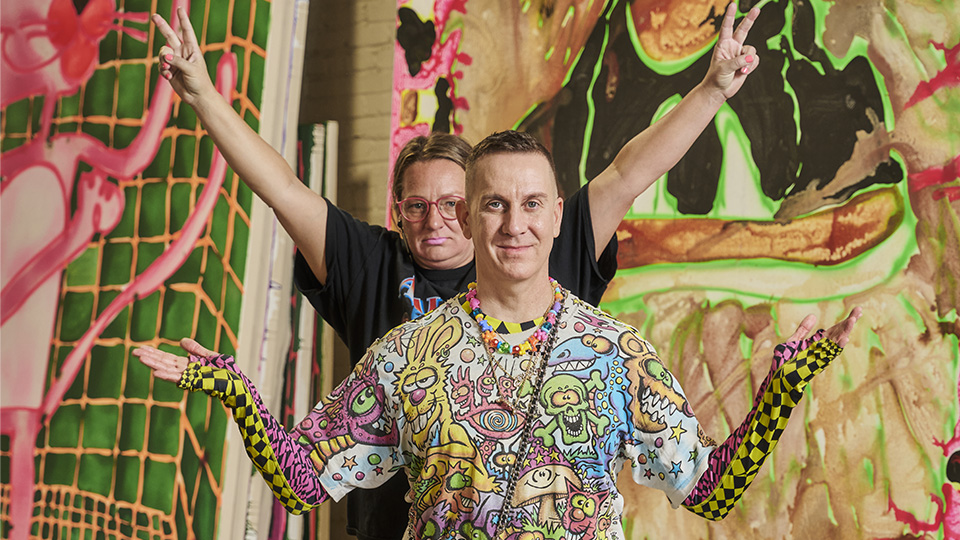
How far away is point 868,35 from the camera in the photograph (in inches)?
112

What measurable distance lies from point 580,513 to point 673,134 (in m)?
0.96

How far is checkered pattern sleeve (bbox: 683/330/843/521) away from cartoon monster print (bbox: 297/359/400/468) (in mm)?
521

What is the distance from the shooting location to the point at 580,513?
139cm

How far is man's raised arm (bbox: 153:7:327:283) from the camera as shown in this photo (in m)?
1.89

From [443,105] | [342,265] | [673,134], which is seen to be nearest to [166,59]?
[342,265]

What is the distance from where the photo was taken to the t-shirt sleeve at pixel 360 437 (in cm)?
153

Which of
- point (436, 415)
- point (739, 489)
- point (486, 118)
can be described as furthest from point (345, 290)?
point (486, 118)

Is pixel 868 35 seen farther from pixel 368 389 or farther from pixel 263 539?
pixel 263 539

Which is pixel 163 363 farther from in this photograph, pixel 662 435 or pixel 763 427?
pixel 763 427

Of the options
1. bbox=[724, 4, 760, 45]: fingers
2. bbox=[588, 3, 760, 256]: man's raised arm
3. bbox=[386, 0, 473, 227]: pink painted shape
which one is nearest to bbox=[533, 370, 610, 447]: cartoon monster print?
bbox=[588, 3, 760, 256]: man's raised arm

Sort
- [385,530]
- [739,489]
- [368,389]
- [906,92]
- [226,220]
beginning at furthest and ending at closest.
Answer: [226,220], [906,92], [385,530], [368,389], [739,489]

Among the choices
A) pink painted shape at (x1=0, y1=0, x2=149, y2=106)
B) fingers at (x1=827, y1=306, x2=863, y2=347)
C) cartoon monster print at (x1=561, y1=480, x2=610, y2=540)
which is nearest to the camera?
fingers at (x1=827, y1=306, x2=863, y2=347)

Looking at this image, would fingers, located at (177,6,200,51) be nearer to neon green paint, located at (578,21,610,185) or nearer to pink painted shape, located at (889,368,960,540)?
neon green paint, located at (578,21,610,185)

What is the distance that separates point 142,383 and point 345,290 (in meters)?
1.55
